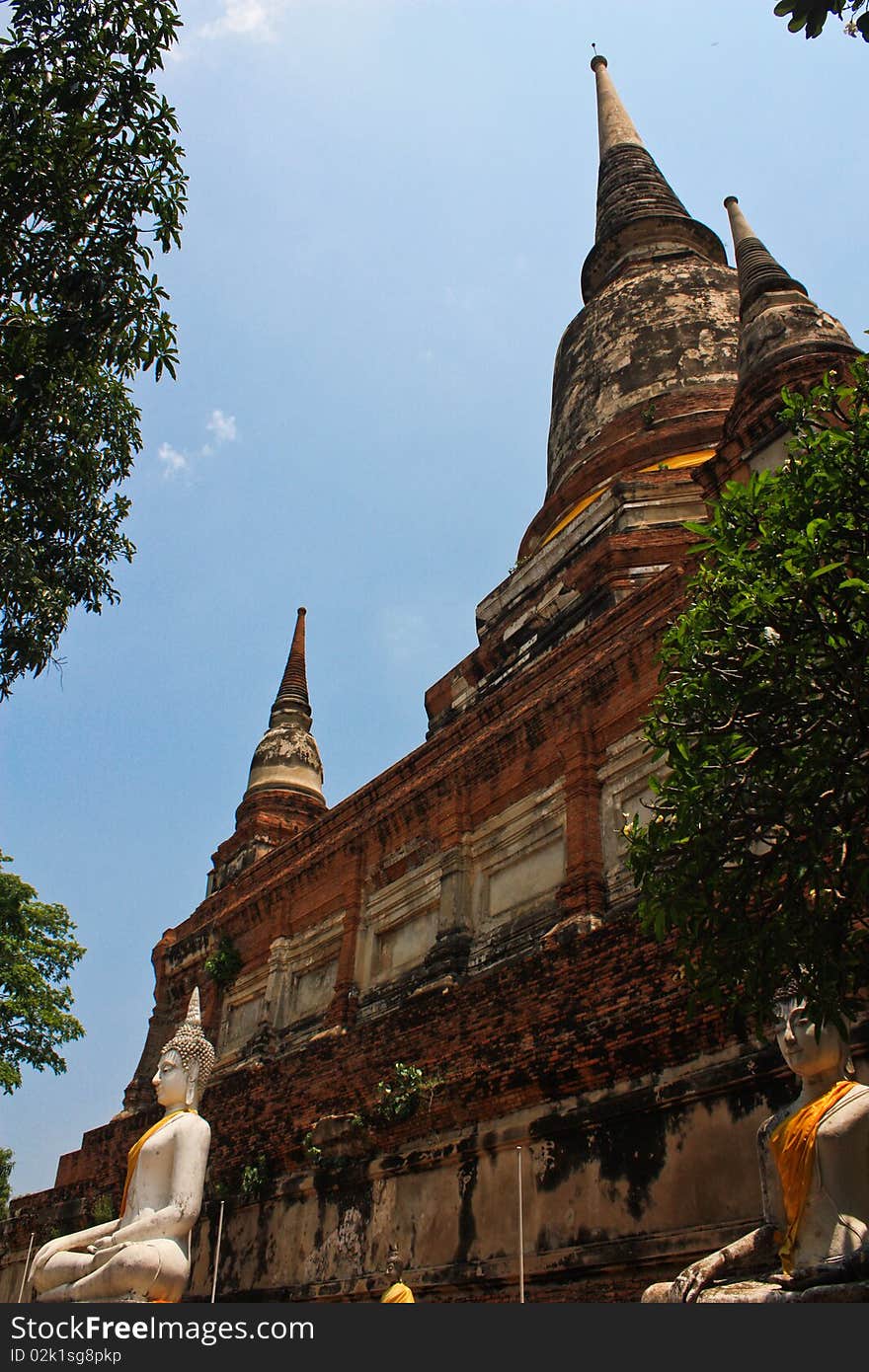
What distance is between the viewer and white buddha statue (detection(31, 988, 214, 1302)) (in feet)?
21.2

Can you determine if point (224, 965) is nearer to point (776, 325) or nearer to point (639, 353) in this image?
point (776, 325)

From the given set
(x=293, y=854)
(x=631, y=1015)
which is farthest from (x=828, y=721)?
(x=293, y=854)

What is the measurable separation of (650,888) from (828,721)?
126 cm

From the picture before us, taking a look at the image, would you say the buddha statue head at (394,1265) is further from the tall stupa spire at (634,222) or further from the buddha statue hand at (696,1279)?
the tall stupa spire at (634,222)

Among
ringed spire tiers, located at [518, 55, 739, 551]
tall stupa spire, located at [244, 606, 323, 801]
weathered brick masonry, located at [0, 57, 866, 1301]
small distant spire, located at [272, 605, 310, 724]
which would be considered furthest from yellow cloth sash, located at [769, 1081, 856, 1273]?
small distant spire, located at [272, 605, 310, 724]

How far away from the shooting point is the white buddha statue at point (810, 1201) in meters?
4.45

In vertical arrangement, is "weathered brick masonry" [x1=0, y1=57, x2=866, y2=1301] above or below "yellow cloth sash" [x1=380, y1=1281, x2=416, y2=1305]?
above

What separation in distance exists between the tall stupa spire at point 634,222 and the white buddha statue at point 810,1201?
67.9 feet

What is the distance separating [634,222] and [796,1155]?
22428 mm

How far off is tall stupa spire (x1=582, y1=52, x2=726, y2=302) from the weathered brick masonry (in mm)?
3503

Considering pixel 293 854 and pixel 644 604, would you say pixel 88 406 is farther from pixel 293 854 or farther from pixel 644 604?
pixel 293 854

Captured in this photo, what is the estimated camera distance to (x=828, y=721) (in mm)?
5469

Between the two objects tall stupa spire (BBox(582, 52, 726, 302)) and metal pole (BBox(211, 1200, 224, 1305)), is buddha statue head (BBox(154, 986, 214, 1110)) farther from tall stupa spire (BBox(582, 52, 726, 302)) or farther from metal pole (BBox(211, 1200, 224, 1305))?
tall stupa spire (BBox(582, 52, 726, 302))

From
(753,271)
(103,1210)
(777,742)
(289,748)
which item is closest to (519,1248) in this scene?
(777,742)
